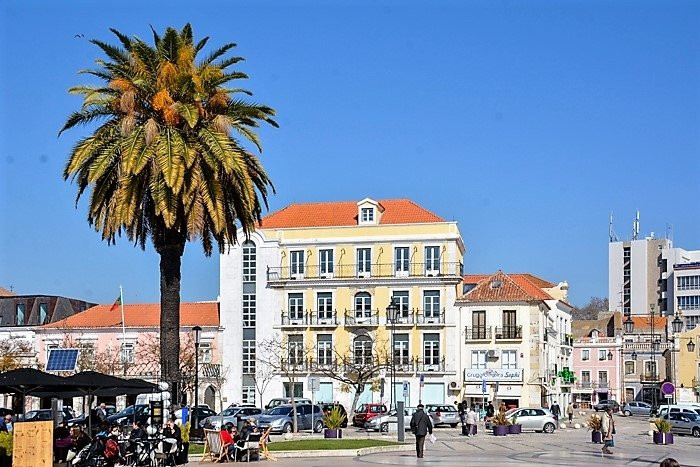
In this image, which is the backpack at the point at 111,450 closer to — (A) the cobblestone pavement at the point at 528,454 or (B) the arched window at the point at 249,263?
(A) the cobblestone pavement at the point at 528,454

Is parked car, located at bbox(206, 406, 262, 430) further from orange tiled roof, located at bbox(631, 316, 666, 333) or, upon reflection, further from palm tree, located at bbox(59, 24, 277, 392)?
orange tiled roof, located at bbox(631, 316, 666, 333)

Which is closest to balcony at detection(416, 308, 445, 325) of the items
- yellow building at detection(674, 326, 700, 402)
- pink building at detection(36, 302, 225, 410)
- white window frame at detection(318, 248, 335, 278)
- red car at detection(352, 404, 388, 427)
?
white window frame at detection(318, 248, 335, 278)

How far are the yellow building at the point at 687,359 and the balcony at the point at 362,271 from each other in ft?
151

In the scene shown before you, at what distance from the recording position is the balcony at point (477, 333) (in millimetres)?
76938

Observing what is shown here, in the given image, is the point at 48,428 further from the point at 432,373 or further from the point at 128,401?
the point at 432,373

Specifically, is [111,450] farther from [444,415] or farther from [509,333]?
[509,333]

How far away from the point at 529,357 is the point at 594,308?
409 feet

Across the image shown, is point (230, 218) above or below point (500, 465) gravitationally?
above

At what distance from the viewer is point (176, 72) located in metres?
34.1

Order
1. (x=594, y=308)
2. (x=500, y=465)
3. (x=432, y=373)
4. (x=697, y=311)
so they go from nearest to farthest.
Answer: (x=500, y=465) < (x=432, y=373) < (x=697, y=311) < (x=594, y=308)

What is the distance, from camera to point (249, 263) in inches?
3223

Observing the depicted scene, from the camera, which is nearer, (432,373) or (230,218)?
(230,218)

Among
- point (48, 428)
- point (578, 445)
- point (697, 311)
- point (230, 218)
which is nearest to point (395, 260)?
point (578, 445)

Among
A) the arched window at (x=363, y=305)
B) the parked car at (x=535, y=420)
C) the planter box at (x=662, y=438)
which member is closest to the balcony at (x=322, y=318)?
the arched window at (x=363, y=305)
